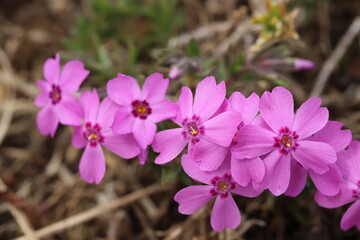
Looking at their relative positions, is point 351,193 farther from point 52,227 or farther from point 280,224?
point 52,227

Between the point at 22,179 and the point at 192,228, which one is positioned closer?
the point at 192,228

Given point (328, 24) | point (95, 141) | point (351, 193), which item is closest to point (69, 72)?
point (95, 141)

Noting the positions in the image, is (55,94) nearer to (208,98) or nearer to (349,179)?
(208,98)

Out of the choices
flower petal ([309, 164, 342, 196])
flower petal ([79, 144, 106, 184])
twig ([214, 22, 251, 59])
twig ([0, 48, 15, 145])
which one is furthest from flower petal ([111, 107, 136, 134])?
twig ([0, 48, 15, 145])

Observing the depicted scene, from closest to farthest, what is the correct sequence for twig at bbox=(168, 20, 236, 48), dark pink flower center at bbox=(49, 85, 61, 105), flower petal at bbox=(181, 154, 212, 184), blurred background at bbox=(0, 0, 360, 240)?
flower petal at bbox=(181, 154, 212, 184), dark pink flower center at bbox=(49, 85, 61, 105), blurred background at bbox=(0, 0, 360, 240), twig at bbox=(168, 20, 236, 48)

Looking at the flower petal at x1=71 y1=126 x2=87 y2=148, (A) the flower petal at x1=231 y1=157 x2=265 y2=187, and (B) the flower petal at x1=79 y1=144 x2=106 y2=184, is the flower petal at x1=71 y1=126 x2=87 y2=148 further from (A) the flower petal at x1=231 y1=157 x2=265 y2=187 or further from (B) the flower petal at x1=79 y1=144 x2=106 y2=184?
(A) the flower petal at x1=231 y1=157 x2=265 y2=187

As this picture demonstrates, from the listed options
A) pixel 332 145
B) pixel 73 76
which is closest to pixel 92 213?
pixel 73 76

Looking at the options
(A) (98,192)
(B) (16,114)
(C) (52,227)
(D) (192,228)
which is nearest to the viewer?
(D) (192,228)
